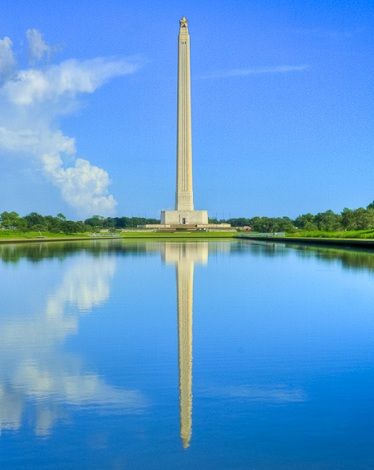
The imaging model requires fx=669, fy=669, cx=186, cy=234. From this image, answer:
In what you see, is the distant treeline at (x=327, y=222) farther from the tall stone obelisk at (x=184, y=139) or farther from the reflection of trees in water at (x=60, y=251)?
the reflection of trees in water at (x=60, y=251)

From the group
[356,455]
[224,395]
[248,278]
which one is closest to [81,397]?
[224,395]

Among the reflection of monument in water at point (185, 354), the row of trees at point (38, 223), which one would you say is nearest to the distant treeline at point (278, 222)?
the row of trees at point (38, 223)

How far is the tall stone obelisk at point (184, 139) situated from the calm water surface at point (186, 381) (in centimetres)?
4296

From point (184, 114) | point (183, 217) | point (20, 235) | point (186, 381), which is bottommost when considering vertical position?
point (186, 381)

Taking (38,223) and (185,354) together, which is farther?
(38,223)

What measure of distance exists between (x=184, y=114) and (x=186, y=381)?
48219 millimetres

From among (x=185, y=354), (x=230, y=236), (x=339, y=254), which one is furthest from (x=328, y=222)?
(x=185, y=354)

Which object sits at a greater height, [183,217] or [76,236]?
[183,217]

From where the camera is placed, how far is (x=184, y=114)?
52.0 metres

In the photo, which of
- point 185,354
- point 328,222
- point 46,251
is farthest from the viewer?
point 328,222

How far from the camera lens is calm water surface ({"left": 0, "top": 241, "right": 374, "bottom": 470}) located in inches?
139

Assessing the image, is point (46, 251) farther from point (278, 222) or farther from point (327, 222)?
point (278, 222)

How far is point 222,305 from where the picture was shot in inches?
363

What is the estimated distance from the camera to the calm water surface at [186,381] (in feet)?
11.6
